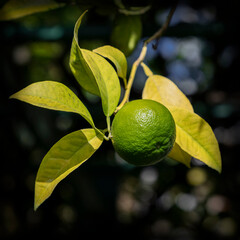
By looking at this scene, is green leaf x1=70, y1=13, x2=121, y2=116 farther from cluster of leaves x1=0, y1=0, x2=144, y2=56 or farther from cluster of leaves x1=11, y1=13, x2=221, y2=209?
cluster of leaves x1=0, y1=0, x2=144, y2=56

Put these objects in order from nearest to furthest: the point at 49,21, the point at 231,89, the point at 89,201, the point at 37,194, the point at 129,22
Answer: the point at 37,194 < the point at 129,22 < the point at 89,201 < the point at 231,89 < the point at 49,21

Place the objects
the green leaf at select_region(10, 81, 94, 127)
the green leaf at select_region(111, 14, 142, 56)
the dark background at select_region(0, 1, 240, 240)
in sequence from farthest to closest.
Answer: the dark background at select_region(0, 1, 240, 240) < the green leaf at select_region(111, 14, 142, 56) < the green leaf at select_region(10, 81, 94, 127)

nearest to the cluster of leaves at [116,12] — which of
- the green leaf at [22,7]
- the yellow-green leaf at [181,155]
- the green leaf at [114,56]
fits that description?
the green leaf at [22,7]

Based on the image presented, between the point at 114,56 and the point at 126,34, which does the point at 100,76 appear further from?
the point at 126,34

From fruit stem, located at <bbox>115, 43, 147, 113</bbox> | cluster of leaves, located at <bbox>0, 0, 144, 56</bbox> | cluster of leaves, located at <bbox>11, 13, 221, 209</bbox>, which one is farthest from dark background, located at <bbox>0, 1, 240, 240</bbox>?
cluster of leaves, located at <bbox>11, 13, 221, 209</bbox>

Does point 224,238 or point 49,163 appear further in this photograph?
point 224,238

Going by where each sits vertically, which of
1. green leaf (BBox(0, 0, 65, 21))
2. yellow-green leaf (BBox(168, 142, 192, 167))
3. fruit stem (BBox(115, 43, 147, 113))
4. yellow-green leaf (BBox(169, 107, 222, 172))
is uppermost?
green leaf (BBox(0, 0, 65, 21))

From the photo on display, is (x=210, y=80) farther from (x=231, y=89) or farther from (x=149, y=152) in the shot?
(x=149, y=152)

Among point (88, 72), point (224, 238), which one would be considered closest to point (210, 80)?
point (224, 238)
